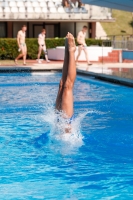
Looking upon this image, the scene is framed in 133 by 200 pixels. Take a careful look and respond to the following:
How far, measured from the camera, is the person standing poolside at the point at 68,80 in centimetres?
747

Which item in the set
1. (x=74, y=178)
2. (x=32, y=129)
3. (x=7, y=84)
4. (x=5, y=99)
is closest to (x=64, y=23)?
(x=7, y=84)

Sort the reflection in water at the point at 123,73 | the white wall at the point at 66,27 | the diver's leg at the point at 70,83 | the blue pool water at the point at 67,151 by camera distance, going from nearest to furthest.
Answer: the blue pool water at the point at 67,151
the diver's leg at the point at 70,83
the reflection in water at the point at 123,73
the white wall at the point at 66,27

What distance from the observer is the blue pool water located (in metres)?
5.73

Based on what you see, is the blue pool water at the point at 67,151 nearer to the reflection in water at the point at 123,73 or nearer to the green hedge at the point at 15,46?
the reflection in water at the point at 123,73

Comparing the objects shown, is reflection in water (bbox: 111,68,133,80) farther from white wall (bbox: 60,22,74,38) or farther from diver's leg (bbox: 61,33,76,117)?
white wall (bbox: 60,22,74,38)

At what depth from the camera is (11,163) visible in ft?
22.2

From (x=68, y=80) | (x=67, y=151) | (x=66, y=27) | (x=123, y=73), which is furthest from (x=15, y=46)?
(x=67, y=151)

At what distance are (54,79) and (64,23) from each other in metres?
21.2

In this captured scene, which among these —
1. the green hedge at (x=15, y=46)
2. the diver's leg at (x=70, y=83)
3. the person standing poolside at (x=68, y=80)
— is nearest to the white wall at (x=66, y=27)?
the green hedge at (x=15, y=46)

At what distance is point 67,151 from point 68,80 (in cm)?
104

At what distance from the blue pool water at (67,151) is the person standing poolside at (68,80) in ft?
1.44

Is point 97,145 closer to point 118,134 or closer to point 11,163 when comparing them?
point 118,134

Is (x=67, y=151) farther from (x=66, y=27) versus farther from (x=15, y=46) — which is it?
(x=66, y=27)

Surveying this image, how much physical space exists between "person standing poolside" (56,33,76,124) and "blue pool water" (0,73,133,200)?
17.3 inches
